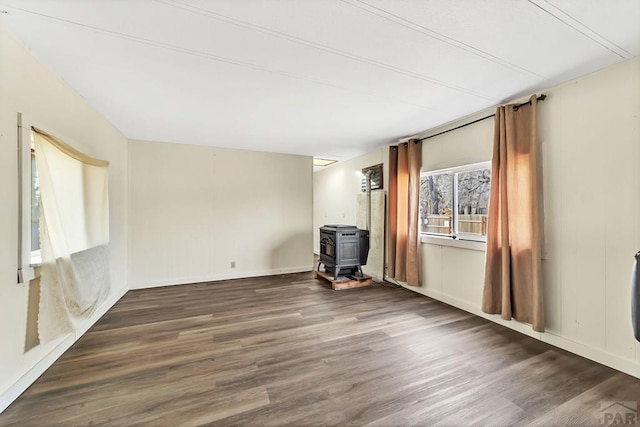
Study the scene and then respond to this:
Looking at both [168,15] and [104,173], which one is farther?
[104,173]

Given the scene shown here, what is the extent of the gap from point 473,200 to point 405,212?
100cm

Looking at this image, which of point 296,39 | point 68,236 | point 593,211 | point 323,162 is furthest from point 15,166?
point 323,162

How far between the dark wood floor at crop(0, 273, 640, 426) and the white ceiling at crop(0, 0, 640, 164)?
2407 mm

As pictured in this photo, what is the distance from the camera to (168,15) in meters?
1.48

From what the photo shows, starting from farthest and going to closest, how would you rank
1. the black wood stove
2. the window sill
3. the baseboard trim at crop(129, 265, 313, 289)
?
1. the black wood stove
2. the baseboard trim at crop(129, 265, 313, 289)
3. the window sill

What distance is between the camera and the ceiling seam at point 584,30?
4.67 feet

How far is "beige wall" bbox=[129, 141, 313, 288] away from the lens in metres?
4.12

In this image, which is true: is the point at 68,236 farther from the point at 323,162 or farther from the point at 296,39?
the point at 323,162

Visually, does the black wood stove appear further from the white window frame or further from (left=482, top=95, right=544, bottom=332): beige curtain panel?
the white window frame

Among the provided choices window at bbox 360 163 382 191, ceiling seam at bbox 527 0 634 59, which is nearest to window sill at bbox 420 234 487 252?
Answer: window at bbox 360 163 382 191

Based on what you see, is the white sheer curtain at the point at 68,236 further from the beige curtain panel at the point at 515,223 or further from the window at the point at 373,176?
the window at the point at 373,176

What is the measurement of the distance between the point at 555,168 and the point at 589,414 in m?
1.92

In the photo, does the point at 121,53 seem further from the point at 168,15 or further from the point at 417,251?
the point at 417,251

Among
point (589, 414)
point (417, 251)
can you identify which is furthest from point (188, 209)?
point (589, 414)
